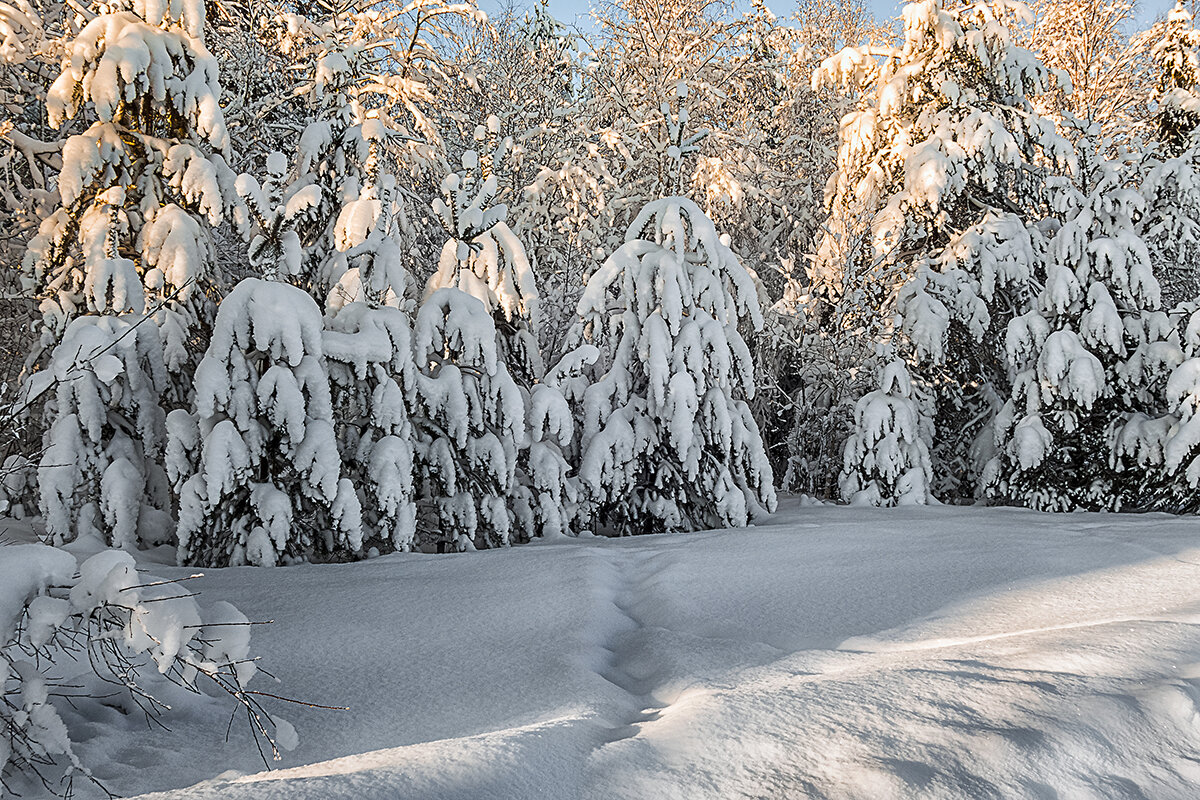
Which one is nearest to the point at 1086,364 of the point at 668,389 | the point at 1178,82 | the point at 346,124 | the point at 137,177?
the point at 1178,82

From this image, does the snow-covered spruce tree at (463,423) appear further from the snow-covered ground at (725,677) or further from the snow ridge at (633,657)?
the snow ridge at (633,657)

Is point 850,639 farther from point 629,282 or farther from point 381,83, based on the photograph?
point 381,83

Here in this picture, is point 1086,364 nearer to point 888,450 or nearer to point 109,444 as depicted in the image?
point 888,450

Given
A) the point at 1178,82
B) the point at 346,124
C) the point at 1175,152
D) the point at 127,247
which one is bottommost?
the point at 127,247

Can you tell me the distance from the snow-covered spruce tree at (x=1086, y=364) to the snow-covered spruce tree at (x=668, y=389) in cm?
277

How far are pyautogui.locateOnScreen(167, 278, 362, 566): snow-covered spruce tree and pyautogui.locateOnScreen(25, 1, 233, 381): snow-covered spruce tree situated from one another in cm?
49

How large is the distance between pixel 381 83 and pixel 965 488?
273 inches

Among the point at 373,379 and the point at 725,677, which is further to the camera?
the point at 373,379

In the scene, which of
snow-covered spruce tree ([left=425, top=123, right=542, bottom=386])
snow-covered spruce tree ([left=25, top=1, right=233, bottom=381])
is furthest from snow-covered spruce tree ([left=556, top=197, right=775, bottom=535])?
snow-covered spruce tree ([left=25, top=1, right=233, bottom=381])

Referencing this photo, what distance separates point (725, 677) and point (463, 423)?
10.4ft

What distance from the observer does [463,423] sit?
5.61 meters

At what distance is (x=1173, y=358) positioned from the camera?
7395 millimetres

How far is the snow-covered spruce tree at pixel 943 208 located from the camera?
8.32 metres

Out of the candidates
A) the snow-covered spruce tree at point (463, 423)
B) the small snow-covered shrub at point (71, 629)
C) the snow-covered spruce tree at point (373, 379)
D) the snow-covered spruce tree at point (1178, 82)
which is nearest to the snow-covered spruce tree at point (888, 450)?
the snow-covered spruce tree at point (463, 423)
